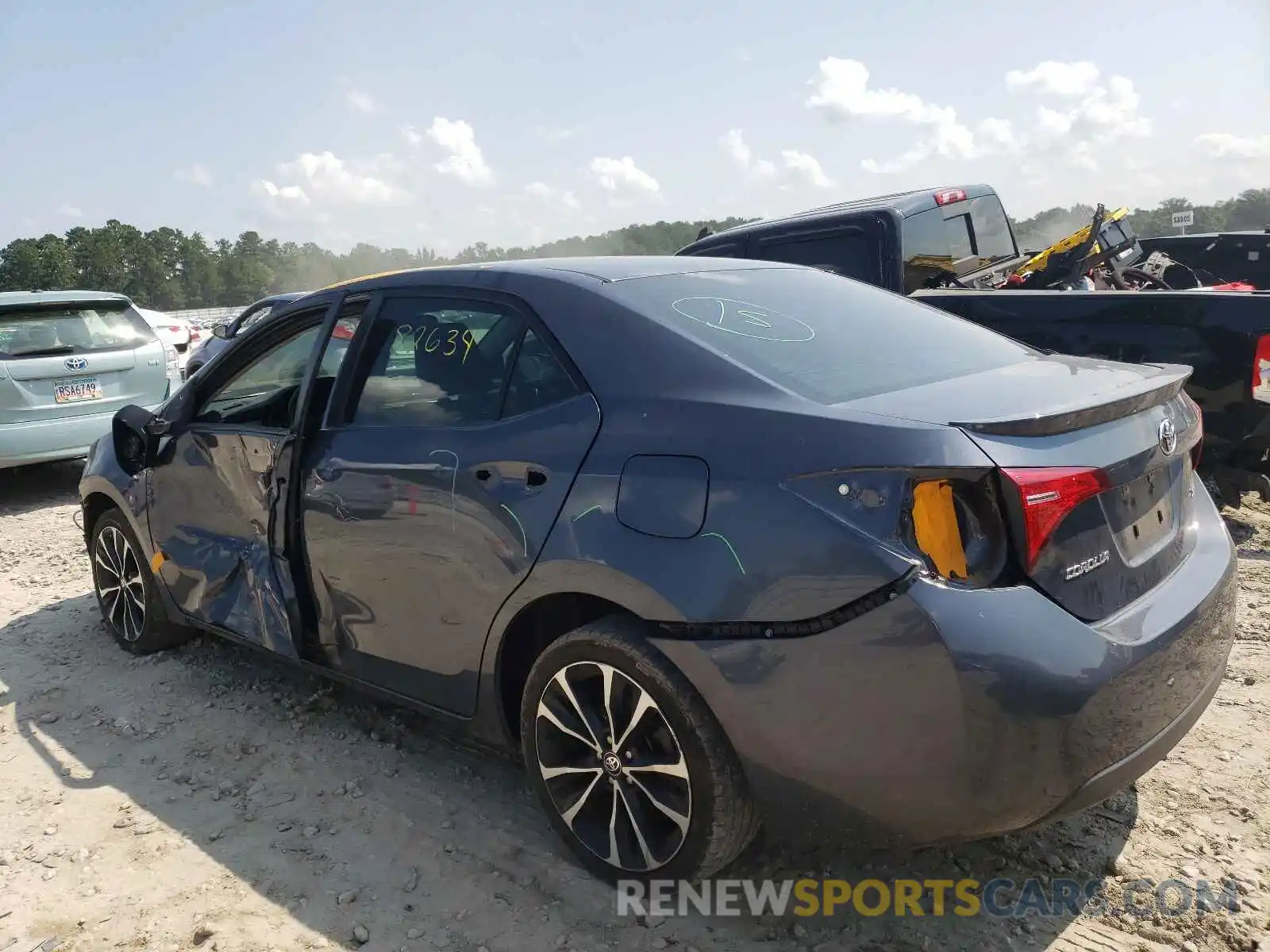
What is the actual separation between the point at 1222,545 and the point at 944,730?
4.13 feet

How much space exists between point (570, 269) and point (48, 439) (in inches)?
259

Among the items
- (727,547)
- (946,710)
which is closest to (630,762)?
(727,547)

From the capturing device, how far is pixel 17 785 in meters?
3.51

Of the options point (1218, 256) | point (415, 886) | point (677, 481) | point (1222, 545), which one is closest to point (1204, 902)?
point (1222, 545)

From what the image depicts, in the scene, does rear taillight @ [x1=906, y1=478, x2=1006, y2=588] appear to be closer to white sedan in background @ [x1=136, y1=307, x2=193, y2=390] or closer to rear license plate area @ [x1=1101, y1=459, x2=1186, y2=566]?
rear license plate area @ [x1=1101, y1=459, x2=1186, y2=566]

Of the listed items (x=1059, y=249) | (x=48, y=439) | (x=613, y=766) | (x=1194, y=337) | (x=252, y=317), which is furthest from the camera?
(x=252, y=317)

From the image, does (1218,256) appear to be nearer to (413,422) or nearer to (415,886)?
(413,422)

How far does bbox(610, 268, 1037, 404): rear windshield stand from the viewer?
256cm

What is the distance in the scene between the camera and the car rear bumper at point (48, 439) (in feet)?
25.3

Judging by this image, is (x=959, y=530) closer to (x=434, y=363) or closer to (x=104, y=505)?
(x=434, y=363)

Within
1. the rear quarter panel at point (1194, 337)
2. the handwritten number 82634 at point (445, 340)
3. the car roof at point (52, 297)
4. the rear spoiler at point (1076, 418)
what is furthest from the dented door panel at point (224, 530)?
the car roof at point (52, 297)

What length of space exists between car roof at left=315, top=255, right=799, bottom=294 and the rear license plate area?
4.69ft

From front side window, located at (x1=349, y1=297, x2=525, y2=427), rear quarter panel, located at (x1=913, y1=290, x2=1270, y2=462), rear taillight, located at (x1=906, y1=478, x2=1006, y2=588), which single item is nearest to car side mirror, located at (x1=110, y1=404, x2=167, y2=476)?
front side window, located at (x1=349, y1=297, x2=525, y2=427)

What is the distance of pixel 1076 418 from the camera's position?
89.5 inches
